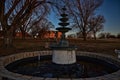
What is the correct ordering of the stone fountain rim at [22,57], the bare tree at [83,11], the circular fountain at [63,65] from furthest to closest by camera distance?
the bare tree at [83,11]
the circular fountain at [63,65]
the stone fountain rim at [22,57]

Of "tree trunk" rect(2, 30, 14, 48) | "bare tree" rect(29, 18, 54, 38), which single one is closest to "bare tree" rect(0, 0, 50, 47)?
"tree trunk" rect(2, 30, 14, 48)

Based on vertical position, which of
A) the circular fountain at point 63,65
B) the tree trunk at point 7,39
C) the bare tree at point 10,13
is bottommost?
the circular fountain at point 63,65

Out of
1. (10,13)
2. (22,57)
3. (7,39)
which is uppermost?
(10,13)

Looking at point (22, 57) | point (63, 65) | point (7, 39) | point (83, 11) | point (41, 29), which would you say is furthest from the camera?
point (41, 29)

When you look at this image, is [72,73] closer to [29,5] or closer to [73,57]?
[73,57]

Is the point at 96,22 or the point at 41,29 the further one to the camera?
the point at 41,29

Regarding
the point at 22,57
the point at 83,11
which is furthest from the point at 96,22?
the point at 22,57

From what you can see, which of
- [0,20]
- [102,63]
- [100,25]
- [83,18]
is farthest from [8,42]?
[100,25]

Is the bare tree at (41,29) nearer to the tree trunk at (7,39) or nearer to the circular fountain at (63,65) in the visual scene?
the tree trunk at (7,39)

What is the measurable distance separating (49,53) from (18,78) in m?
5.94

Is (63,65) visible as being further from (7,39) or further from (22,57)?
(7,39)

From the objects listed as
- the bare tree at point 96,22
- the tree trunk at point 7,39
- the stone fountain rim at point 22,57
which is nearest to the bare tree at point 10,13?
the tree trunk at point 7,39

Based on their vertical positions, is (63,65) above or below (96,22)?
below

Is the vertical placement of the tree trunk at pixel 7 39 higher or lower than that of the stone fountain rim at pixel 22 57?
higher
